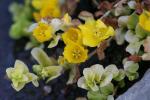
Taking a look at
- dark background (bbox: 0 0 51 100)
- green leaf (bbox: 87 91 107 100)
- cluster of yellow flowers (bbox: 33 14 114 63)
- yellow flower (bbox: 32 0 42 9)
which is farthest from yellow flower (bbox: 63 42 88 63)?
yellow flower (bbox: 32 0 42 9)

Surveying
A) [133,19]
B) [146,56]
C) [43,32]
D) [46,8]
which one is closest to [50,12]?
[46,8]

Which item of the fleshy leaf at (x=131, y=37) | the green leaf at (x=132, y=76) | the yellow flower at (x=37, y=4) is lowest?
the green leaf at (x=132, y=76)

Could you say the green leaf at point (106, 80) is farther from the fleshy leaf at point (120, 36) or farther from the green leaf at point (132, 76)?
the fleshy leaf at point (120, 36)

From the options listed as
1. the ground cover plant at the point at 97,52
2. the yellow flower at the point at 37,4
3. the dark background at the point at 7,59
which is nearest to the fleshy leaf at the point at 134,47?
the ground cover plant at the point at 97,52

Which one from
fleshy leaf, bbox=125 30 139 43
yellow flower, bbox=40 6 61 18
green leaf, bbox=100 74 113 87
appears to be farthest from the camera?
yellow flower, bbox=40 6 61 18

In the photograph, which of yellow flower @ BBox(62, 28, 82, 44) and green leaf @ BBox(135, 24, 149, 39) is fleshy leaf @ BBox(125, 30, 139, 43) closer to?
green leaf @ BBox(135, 24, 149, 39)

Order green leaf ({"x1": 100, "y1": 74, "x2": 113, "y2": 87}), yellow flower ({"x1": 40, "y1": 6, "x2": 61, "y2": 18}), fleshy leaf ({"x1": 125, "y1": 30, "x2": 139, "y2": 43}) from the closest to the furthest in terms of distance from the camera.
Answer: green leaf ({"x1": 100, "y1": 74, "x2": 113, "y2": 87}) → fleshy leaf ({"x1": 125, "y1": 30, "x2": 139, "y2": 43}) → yellow flower ({"x1": 40, "y1": 6, "x2": 61, "y2": 18})

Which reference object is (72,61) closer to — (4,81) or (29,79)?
(29,79)
